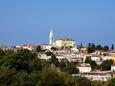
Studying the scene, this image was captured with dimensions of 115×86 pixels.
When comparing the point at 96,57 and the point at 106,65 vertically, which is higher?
the point at 96,57

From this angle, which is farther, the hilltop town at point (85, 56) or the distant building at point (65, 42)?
the distant building at point (65, 42)

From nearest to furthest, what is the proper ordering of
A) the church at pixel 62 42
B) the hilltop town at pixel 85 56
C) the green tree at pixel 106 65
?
the hilltop town at pixel 85 56 → the green tree at pixel 106 65 → the church at pixel 62 42

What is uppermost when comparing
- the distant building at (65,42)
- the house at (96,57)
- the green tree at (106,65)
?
the distant building at (65,42)

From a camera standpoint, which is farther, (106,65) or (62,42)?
(62,42)

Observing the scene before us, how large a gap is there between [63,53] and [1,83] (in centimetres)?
8482

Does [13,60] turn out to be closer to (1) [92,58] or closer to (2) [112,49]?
(1) [92,58]

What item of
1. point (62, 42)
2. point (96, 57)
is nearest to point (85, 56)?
point (96, 57)

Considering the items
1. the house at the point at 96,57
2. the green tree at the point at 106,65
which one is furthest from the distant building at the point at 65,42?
the green tree at the point at 106,65

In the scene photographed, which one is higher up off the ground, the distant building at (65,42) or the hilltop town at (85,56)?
the distant building at (65,42)

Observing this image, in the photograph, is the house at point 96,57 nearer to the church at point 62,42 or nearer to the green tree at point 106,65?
the green tree at point 106,65

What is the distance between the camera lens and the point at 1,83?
22578 millimetres

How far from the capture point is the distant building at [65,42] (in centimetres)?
13138

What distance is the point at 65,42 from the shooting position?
134 m

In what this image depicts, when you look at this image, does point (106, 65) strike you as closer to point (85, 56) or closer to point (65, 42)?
point (85, 56)
